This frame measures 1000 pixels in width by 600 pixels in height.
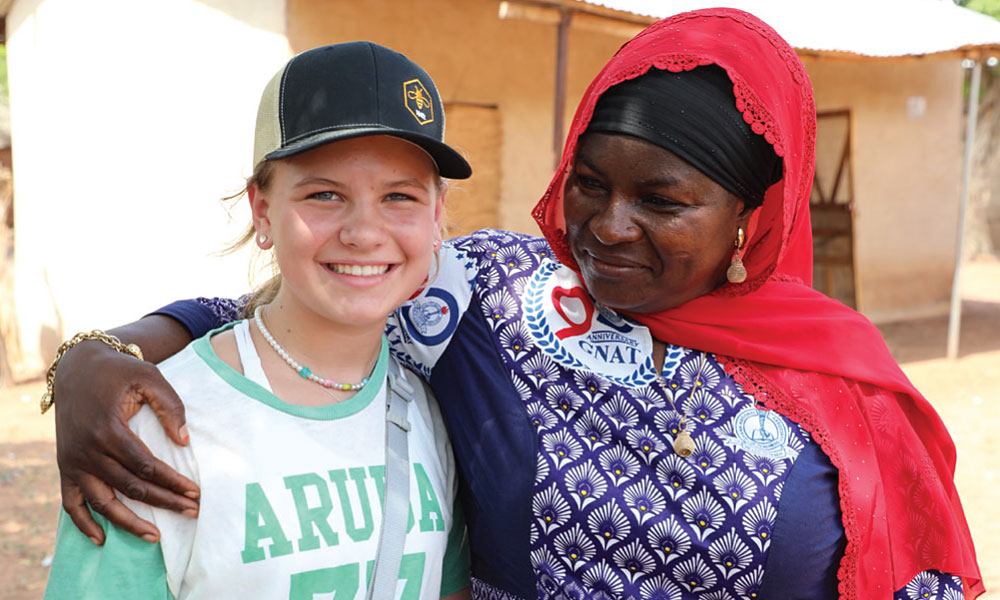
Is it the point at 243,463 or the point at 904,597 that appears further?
the point at 904,597

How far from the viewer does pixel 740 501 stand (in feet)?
5.26

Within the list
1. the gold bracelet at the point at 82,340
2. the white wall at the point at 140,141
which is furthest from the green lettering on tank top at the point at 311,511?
the white wall at the point at 140,141

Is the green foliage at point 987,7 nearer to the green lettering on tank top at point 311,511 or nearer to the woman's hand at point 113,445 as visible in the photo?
the green lettering on tank top at point 311,511

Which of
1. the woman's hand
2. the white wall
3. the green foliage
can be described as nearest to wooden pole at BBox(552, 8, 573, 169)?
the white wall

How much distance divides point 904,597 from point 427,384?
1.02 m

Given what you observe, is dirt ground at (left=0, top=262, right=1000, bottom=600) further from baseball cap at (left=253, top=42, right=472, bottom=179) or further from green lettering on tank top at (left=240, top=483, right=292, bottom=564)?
baseball cap at (left=253, top=42, right=472, bottom=179)

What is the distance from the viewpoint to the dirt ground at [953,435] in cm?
466

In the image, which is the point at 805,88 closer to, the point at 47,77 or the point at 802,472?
the point at 802,472

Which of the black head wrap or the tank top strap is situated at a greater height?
the black head wrap

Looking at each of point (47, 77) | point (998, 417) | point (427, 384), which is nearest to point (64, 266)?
point (47, 77)

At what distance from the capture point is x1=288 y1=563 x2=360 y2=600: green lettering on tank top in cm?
141

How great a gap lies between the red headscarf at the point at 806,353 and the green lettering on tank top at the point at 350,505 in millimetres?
673

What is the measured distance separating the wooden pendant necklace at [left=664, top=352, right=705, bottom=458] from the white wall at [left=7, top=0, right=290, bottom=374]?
5443 millimetres

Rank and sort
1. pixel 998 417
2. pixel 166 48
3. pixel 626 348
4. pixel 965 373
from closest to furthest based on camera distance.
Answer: pixel 626 348, pixel 166 48, pixel 998 417, pixel 965 373
